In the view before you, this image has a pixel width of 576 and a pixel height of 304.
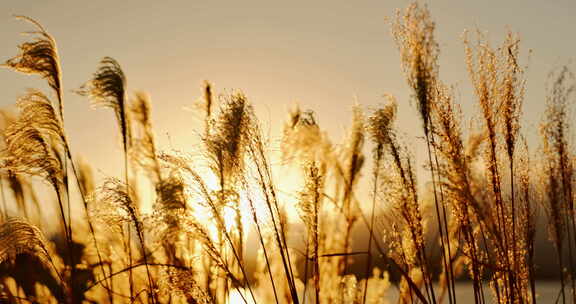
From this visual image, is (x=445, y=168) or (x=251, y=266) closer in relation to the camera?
(x=445, y=168)

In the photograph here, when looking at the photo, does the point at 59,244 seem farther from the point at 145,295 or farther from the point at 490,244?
the point at 490,244

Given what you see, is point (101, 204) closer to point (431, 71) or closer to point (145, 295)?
point (145, 295)

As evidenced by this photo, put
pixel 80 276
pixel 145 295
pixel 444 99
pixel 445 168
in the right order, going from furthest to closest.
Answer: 1. pixel 80 276
2. pixel 145 295
3. pixel 444 99
4. pixel 445 168

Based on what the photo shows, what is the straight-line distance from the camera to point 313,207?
252 centimetres

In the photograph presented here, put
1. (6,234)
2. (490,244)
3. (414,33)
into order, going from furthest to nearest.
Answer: (490,244) → (6,234) → (414,33)

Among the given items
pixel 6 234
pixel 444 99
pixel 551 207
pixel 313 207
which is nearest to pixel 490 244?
pixel 551 207

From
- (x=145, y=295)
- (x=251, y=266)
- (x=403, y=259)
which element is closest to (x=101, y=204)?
(x=145, y=295)

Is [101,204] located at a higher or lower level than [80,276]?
higher

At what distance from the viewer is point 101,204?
2.92 meters

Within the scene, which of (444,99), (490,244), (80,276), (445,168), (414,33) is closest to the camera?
(445,168)

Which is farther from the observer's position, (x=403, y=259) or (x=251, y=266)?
(x=251, y=266)

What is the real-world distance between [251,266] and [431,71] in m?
1.90

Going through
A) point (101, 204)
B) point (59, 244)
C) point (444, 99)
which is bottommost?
point (59, 244)

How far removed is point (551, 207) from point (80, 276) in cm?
387
